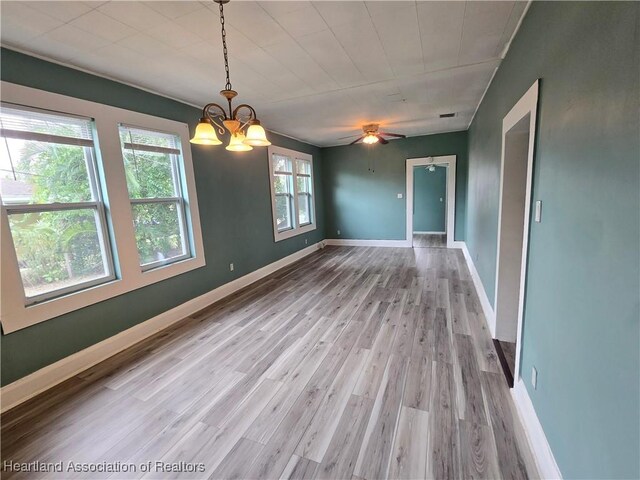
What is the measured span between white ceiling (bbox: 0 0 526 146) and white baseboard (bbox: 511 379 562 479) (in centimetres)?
257

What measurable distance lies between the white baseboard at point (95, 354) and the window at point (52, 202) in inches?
23.5

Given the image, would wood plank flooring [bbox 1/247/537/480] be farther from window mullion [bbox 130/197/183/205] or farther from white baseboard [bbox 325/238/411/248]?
white baseboard [bbox 325/238/411/248]

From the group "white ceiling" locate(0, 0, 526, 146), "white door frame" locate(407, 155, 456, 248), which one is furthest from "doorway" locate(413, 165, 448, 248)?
→ "white ceiling" locate(0, 0, 526, 146)

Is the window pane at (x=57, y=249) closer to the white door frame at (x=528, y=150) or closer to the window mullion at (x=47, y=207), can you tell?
the window mullion at (x=47, y=207)

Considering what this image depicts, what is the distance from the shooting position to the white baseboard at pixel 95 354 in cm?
215

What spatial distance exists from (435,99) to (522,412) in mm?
3648

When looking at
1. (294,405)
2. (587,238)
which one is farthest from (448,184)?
(294,405)

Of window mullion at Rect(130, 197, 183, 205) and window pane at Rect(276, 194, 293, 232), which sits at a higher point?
window mullion at Rect(130, 197, 183, 205)

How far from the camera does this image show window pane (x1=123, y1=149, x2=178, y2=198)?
2.97 metres

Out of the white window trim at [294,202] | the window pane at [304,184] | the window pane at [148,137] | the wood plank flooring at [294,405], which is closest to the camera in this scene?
the wood plank flooring at [294,405]

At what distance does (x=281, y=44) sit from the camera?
2.21 meters

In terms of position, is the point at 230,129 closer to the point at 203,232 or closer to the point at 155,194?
the point at 155,194

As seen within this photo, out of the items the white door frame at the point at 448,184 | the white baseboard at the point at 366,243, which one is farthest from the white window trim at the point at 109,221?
the white door frame at the point at 448,184

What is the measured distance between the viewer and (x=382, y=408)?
1.94 metres
